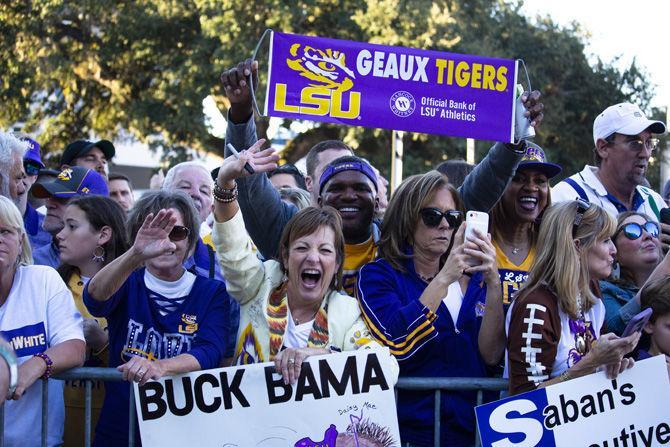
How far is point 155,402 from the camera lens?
391 centimetres

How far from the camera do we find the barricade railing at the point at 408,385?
3957 millimetres

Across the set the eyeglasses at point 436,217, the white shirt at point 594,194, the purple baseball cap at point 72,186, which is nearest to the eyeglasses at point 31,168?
the purple baseball cap at point 72,186

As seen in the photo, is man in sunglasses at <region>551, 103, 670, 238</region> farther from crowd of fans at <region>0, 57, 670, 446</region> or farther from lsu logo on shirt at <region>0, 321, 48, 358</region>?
lsu logo on shirt at <region>0, 321, 48, 358</region>

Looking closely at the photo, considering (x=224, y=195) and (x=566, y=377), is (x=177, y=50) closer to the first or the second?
(x=224, y=195)

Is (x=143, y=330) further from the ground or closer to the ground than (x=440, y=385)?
further from the ground

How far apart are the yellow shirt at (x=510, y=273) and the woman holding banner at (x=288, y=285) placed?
2.73 feet

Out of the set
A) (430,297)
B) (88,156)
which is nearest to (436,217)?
(430,297)

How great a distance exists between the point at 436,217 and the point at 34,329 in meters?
1.87

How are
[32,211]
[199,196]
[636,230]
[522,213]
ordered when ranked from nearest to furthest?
[522,213] → [636,230] → [32,211] → [199,196]

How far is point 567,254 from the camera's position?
13.6 ft

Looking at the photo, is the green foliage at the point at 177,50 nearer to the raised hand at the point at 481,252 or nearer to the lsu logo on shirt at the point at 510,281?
the lsu logo on shirt at the point at 510,281

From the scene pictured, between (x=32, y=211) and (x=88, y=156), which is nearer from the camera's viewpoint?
(x=32, y=211)

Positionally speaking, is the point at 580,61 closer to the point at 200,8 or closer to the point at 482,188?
the point at 200,8

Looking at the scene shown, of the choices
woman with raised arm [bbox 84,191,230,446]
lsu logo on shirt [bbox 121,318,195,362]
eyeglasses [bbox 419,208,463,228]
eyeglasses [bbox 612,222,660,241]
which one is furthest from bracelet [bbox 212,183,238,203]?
eyeglasses [bbox 612,222,660,241]
